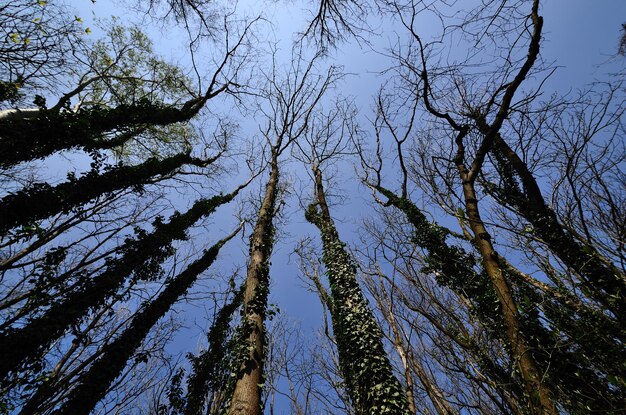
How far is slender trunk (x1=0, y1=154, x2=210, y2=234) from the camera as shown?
19.8 feet

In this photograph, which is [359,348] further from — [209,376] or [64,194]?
[64,194]

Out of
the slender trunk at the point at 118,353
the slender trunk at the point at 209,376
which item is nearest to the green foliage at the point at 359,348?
the slender trunk at the point at 209,376

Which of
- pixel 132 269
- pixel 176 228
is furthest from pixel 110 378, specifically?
pixel 176 228

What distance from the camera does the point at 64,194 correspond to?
6.89 meters

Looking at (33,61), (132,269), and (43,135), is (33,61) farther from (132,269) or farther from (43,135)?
(132,269)

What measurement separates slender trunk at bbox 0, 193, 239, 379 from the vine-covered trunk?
5782 millimetres

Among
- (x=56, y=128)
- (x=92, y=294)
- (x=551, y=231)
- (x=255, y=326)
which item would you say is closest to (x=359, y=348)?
(x=255, y=326)

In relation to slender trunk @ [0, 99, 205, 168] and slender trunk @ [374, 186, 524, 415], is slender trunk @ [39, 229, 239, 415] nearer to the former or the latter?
slender trunk @ [0, 99, 205, 168]

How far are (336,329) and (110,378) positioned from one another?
19.3 feet

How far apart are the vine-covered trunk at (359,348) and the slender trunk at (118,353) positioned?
5534 mm

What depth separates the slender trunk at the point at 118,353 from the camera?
6.01m

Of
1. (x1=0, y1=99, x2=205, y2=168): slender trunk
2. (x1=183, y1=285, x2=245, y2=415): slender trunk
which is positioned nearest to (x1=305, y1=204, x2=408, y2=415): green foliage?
(x1=183, y1=285, x2=245, y2=415): slender trunk

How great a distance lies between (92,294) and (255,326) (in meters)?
→ 5.00

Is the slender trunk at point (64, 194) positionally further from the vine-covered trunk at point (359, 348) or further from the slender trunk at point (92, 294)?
the vine-covered trunk at point (359, 348)
